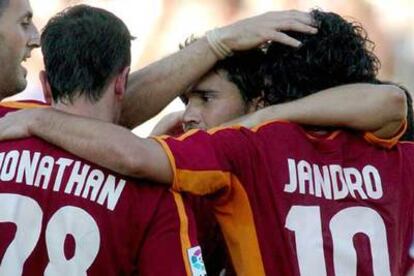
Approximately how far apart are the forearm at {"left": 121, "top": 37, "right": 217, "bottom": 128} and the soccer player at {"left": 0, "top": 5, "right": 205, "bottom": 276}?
46 cm

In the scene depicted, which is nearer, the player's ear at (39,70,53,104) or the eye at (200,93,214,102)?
the player's ear at (39,70,53,104)

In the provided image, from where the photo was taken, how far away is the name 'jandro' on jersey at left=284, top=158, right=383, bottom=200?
3.69m

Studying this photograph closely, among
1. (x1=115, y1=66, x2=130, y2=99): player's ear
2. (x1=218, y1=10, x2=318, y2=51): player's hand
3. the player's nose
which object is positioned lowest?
the player's nose

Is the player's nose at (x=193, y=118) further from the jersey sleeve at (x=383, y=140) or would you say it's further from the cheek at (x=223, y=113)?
the jersey sleeve at (x=383, y=140)

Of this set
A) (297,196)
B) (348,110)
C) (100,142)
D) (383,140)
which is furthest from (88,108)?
(383,140)

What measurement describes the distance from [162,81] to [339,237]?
2.59ft

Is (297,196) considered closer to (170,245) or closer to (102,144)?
(170,245)

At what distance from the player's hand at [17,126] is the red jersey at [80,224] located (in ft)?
0.27

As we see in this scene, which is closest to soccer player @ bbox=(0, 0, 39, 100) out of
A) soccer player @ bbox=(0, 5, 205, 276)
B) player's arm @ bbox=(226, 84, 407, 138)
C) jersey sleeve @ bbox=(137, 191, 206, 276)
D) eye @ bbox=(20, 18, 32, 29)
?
eye @ bbox=(20, 18, 32, 29)

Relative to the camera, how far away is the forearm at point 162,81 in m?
3.99

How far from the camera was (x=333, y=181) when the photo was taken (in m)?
3.74

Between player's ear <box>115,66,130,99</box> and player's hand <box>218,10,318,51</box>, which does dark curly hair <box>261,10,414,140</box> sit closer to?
player's hand <box>218,10,318,51</box>

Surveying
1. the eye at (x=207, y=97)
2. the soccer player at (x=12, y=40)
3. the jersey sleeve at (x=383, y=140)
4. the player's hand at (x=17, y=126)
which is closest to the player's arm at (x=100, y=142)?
the player's hand at (x=17, y=126)

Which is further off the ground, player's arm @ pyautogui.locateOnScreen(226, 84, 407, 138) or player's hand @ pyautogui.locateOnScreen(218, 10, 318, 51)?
player's hand @ pyautogui.locateOnScreen(218, 10, 318, 51)
